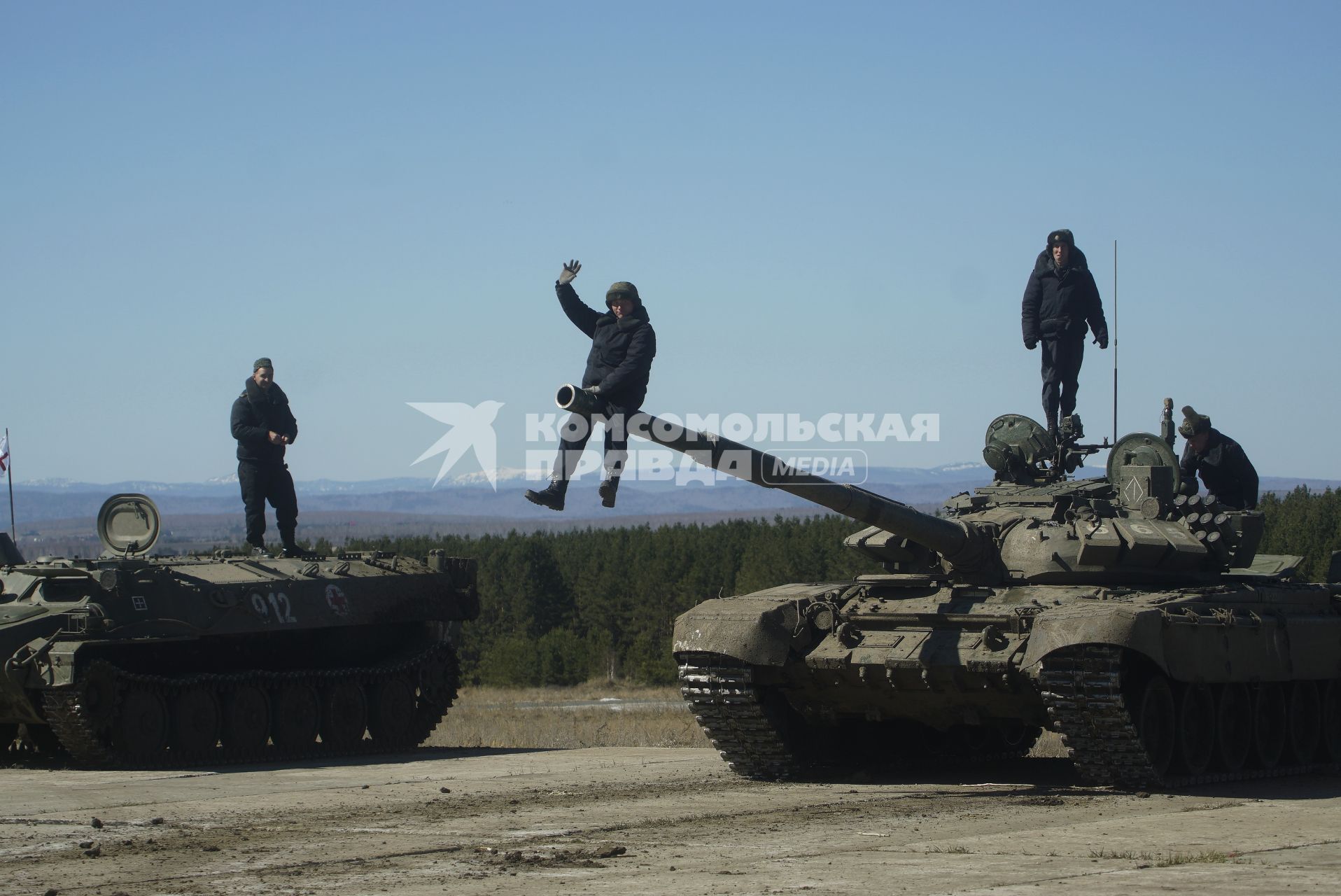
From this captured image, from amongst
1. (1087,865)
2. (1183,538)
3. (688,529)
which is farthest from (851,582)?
(688,529)

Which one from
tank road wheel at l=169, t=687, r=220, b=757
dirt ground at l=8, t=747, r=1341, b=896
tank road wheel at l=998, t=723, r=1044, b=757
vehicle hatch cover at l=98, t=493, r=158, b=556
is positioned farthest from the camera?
vehicle hatch cover at l=98, t=493, r=158, b=556

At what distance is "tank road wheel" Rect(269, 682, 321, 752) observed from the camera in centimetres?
2094

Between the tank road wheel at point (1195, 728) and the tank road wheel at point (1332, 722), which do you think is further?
the tank road wheel at point (1332, 722)

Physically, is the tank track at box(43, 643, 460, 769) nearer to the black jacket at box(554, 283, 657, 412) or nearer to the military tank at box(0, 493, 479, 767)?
the military tank at box(0, 493, 479, 767)

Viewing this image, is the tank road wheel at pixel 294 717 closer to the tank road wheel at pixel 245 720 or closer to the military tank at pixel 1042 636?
the tank road wheel at pixel 245 720

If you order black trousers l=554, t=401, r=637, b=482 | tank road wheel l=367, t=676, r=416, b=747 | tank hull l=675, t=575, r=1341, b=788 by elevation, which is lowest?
tank road wheel l=367, t=676, r=416, b=747

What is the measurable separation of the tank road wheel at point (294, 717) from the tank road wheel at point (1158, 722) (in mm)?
10206

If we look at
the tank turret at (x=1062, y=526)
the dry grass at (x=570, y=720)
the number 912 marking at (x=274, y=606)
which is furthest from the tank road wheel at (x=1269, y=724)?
Result: the number 912 marking at (x=274, y=606)

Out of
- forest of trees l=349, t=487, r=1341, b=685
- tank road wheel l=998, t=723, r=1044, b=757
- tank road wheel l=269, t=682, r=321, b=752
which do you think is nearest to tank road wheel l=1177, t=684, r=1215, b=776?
tank road wheel l=998, t=723, r=1044, b=757

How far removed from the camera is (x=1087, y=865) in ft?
35.6

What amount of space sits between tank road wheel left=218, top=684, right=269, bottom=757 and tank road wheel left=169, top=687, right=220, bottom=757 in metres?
0.14

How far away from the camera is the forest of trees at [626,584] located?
63594 mm

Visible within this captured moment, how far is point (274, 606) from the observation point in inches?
822

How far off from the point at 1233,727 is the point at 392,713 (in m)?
10.3
